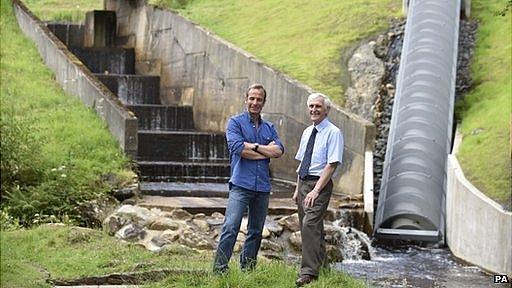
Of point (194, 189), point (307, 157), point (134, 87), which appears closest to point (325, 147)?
point (307, 157)

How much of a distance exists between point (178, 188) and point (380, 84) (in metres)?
5.56

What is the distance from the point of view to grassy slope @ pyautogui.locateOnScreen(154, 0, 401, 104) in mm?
21188

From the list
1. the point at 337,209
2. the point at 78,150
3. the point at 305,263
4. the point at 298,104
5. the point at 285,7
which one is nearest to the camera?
the point at 305,263

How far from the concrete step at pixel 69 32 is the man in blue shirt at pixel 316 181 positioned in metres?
22.1

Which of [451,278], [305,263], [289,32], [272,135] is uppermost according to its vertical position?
[289,32]

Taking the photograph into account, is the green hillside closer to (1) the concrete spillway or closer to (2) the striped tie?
(1) the concrete spillway

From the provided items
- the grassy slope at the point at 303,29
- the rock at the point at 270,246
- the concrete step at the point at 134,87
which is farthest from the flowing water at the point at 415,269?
the concrete step at the point at 134,87

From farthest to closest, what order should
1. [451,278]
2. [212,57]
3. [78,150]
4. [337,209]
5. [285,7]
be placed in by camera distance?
[285,7]
[212,57]
[78,150]
[337,209]
[451,278]

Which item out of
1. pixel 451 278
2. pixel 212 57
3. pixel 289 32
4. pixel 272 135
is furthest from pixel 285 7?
pixel 272 135

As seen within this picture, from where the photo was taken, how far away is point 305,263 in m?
8.56

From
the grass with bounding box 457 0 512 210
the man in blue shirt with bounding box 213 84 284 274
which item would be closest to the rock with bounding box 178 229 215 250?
Result: the man in blue shirt with bounding box 213 84 284 274

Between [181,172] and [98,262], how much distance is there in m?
8.68

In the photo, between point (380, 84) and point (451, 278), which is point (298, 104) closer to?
point (380, 84)

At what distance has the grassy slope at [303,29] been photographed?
69.5 ft
